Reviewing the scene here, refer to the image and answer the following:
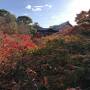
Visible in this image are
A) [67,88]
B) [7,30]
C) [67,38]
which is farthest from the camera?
[7,30]

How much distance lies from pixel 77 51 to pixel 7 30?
13.0m

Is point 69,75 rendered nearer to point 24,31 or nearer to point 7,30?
point 7,30

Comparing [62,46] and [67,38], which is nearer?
[62,46]

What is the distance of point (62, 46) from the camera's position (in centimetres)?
1847

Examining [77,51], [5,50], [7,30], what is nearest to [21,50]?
[5,50]

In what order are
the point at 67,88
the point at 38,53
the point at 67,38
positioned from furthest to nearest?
the point at 67,38, the point at 38,53, the point at 67,88

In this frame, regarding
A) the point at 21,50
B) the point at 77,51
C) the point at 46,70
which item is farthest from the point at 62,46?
the point at 46,70

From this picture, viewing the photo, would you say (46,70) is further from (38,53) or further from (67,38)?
(67,38)

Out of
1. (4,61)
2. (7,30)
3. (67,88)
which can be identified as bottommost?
(67,88)

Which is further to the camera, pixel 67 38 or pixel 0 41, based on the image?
pixel 67 38

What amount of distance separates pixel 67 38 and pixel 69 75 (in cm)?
664

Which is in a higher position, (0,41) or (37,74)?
(0,41)

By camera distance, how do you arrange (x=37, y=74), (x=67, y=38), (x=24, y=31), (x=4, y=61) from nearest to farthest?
(x=37, y=74), (x=4, y=61), (x=67, y=38), (x=24, y=31)

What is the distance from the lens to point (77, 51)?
18.0 metres
